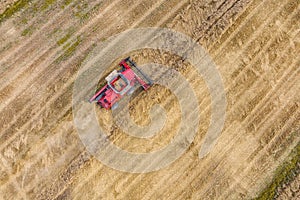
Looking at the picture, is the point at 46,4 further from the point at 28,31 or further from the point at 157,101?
the point at 157,101

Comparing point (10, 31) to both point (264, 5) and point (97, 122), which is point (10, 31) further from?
point (264, 5)

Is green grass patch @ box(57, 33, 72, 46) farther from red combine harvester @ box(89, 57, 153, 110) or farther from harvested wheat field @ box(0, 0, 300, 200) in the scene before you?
red combine harvester @ box(89, 57, 153, 110)

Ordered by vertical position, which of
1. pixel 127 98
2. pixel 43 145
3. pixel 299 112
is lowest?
pixel 299 112

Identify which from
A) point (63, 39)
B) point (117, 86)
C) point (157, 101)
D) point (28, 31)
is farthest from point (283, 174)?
point (28, 31)

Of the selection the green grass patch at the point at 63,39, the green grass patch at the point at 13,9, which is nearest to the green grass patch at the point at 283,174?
the green grass patch at the point at 63,39

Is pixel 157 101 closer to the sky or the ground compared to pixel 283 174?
closer to the sky

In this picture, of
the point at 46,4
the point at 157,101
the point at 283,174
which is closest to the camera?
the point at 157,101

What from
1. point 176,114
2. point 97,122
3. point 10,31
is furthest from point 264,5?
point 10,31

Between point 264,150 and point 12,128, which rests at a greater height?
point 12,128
